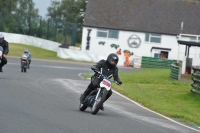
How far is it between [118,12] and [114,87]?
45398mm

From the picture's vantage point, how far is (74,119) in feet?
43.7

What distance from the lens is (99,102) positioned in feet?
49.1

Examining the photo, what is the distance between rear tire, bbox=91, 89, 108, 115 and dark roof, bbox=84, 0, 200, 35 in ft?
185

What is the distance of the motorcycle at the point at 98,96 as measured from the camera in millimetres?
14930

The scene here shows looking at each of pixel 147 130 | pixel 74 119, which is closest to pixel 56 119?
pixel 74 119

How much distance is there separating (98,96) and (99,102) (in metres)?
0.25

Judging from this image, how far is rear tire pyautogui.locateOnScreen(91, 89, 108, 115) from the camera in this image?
14898mm

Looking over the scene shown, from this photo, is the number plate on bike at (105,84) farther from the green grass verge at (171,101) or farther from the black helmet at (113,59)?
the green grass verge at (171,101)

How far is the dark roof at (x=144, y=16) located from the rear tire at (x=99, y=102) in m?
56.5

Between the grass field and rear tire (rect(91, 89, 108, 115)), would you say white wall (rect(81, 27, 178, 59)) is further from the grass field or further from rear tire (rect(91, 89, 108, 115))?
rear tire (rect(91, 89, 108, 115))

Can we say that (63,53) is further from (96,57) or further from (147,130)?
(147,130)

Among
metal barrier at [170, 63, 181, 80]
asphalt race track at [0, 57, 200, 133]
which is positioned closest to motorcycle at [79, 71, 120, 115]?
asphalt race track at [0, 57, 200, 133]

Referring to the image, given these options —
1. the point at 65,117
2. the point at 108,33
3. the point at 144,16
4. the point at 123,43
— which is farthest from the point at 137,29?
the point at 65,117

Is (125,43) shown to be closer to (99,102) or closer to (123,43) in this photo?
(123,43)
